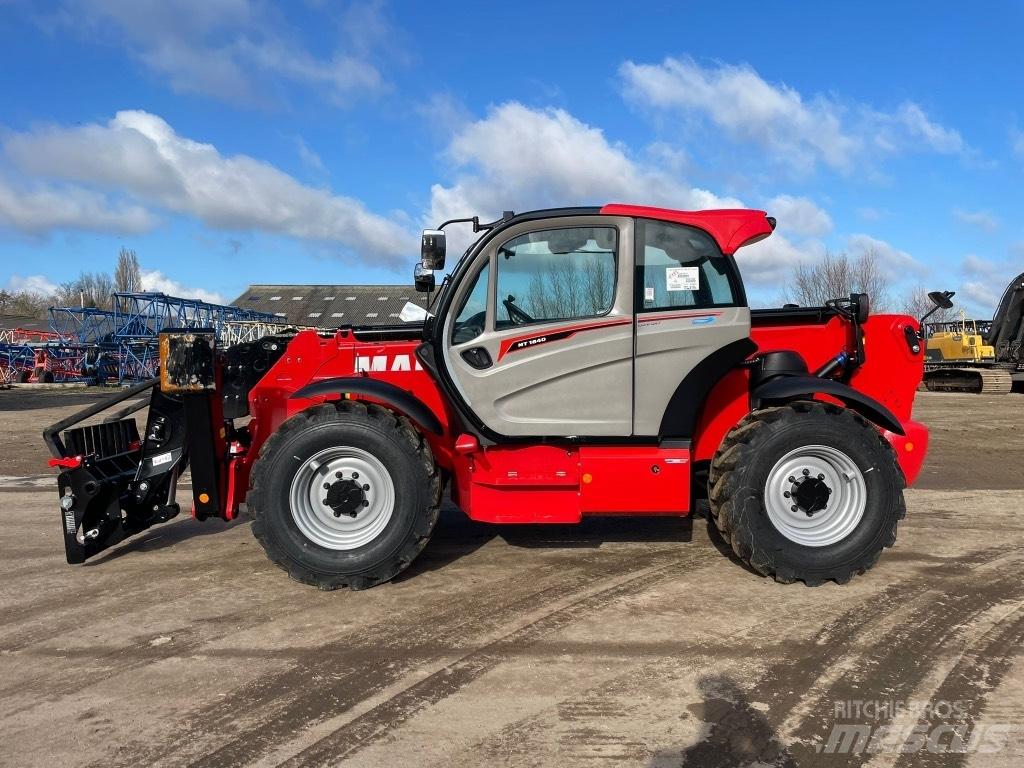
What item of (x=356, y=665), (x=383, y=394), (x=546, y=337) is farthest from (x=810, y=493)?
(x=356, y=665)

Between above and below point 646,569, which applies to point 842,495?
above

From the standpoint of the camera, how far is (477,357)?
4.75 metres

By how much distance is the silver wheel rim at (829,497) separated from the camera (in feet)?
15.2

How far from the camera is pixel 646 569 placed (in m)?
4.92

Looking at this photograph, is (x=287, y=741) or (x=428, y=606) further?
(x=428, y=606)

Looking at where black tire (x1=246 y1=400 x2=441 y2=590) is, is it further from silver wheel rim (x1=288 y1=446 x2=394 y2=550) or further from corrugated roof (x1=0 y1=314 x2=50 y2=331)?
corrugated roof (x1=0 y1=314 x2=50 y2=331)

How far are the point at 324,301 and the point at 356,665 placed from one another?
47.8 metres

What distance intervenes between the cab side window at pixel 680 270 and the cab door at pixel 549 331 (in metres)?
0.11

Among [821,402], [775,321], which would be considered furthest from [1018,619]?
[775,321]

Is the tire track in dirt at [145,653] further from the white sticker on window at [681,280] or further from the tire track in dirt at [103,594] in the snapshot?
the white sticker on window at [681,280]

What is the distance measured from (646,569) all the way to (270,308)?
4845 centimetres

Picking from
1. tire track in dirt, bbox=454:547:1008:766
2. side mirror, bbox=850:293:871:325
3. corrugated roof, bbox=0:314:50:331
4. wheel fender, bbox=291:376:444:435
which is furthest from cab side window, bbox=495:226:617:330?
corrugated roof, bbox=0:314:50:331

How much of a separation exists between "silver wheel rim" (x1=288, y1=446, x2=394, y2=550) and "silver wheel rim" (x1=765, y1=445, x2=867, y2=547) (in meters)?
2.39

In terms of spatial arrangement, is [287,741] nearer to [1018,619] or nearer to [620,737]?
[620,737]
